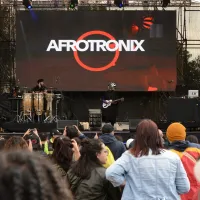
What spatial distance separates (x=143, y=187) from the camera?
124 inches

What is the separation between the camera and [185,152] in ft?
12.2

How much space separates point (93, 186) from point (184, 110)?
987cm

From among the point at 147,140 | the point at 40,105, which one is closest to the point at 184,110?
the point at 40,105

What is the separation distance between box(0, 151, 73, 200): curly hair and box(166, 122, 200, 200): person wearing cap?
267cm

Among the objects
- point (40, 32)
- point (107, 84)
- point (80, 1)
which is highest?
point (80, 1)

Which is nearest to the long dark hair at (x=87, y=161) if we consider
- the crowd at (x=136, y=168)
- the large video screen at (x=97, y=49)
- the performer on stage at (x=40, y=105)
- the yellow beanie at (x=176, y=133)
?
the crowd at (x=136, y=168)

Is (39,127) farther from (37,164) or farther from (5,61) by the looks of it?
(37,164)

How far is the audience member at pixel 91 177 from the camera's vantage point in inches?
132

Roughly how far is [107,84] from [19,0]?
547cm

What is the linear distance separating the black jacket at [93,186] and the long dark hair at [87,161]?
3cm

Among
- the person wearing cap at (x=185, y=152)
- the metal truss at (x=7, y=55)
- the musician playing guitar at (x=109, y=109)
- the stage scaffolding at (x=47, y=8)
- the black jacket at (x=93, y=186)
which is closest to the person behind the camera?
the black jacket at (x=93, y=186)

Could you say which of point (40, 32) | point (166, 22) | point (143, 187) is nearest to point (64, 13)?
point (40, 32)

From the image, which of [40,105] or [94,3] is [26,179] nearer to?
[40,105]

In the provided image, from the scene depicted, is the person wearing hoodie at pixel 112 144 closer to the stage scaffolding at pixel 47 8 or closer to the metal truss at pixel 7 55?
the stage scaffolding at pixel 47 8
